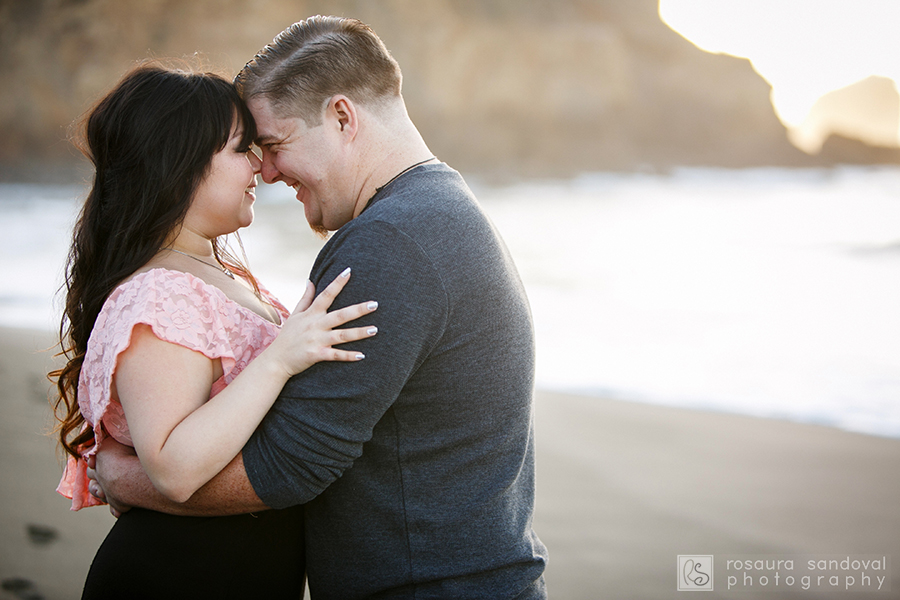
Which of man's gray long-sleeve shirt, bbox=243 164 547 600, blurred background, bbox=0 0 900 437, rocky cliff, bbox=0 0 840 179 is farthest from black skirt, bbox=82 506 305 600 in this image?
rocky cliff, bbox=0 0 840 179

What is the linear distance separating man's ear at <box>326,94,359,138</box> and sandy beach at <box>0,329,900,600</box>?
209 centimetres

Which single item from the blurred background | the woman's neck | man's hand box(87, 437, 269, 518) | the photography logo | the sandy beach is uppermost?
the blurred background

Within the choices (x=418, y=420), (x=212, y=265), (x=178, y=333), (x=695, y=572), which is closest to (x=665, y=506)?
(x=695, y=572)

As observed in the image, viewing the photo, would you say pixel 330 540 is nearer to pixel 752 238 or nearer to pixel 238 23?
pixel 752 238

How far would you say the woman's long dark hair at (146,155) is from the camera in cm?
137

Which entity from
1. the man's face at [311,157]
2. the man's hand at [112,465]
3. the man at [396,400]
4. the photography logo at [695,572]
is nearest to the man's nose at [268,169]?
the man's face at [311,157]

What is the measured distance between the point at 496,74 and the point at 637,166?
17.8 feet

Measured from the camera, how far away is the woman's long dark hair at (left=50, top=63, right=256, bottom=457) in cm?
137

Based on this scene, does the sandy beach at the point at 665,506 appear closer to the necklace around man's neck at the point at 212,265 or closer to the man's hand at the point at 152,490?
the man's hand at the point at 152,490

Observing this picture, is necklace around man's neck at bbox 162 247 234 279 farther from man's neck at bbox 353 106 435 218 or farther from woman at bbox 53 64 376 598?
man's neck at bbox 353 106 435 218

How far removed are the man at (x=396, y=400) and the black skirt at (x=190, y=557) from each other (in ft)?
0.23

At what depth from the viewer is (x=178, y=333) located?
3.93ft

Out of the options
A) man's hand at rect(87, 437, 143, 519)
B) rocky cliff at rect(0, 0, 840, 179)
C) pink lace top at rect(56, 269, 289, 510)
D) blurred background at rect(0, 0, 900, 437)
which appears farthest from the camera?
rocky cliff at rect(0, 0, 840, 179)

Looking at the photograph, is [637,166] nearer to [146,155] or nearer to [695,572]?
→ [695,572]
